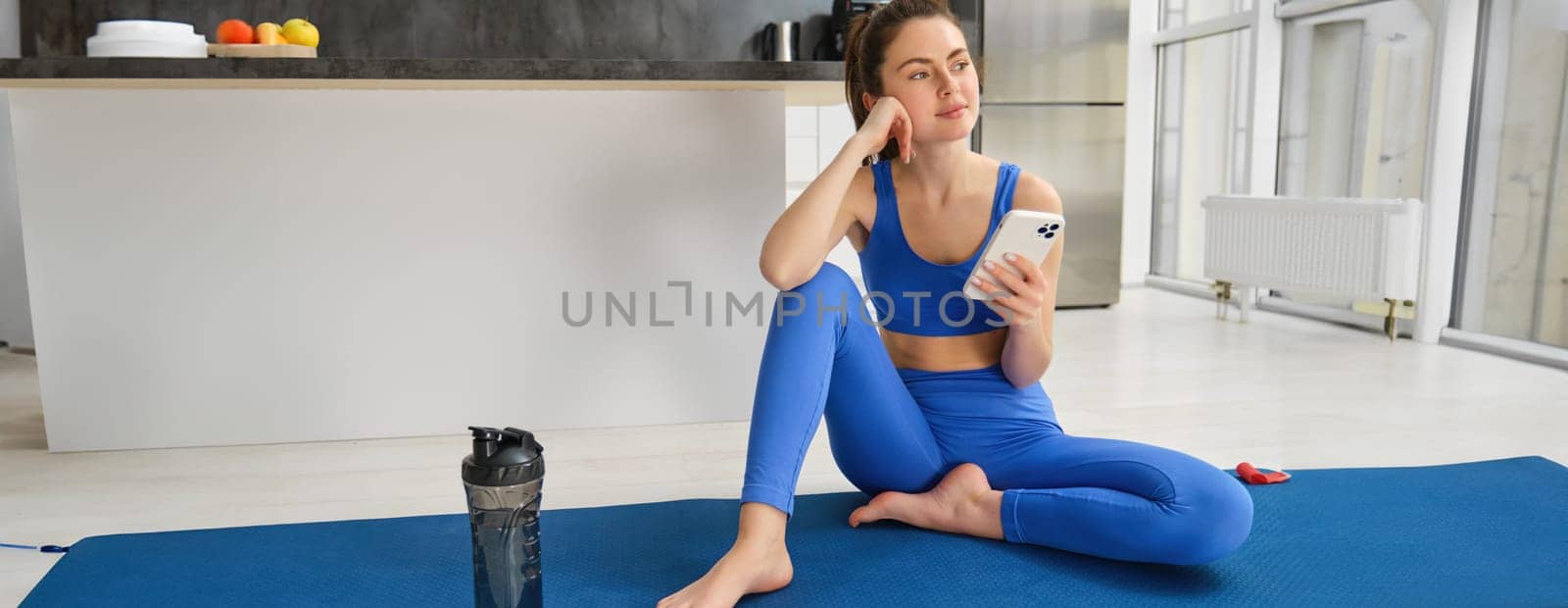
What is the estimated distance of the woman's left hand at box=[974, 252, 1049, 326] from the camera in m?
1.47

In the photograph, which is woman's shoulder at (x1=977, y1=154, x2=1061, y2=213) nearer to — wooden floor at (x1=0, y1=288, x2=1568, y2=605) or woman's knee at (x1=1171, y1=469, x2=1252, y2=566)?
woman's knee at (x1=1171, y1=469, x2=1252, y2=566)

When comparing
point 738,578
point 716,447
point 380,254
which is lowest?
point 716,447

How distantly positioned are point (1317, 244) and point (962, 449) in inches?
112

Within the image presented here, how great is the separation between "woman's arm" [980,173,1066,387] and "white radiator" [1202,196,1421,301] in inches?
98.7

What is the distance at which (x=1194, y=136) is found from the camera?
5191 mm

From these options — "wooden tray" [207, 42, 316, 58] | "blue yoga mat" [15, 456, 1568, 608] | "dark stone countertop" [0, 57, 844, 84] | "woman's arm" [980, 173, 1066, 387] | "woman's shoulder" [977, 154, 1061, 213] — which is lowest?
"blue yoga mat" [15, 456, 1568, 608]

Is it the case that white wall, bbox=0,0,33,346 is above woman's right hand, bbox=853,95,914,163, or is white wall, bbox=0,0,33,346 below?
below

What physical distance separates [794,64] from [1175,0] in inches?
143

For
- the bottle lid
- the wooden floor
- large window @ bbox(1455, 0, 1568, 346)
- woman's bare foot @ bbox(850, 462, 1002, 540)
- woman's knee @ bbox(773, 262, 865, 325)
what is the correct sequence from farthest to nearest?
large window @ bbox(1455, 0, 1568, 346) → the wooden floor → woman's bare foot @ bbox(850, 462, 1002, 540) → woman's knee @ bbox(773, 262, 865, 325) → the bottle lid

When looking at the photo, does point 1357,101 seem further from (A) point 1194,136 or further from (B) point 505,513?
(B) point 505,513

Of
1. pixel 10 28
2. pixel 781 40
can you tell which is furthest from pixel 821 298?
pixel 10 28

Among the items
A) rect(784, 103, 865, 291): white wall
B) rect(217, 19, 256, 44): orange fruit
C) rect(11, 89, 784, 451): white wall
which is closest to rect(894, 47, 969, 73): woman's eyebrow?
rect(11, 89, 784, 451): white wall

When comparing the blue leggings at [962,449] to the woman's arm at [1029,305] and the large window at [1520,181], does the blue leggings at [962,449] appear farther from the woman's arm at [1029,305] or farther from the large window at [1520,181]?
the large window at [1520,181]

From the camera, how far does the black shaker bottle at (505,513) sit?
44.2 inches
